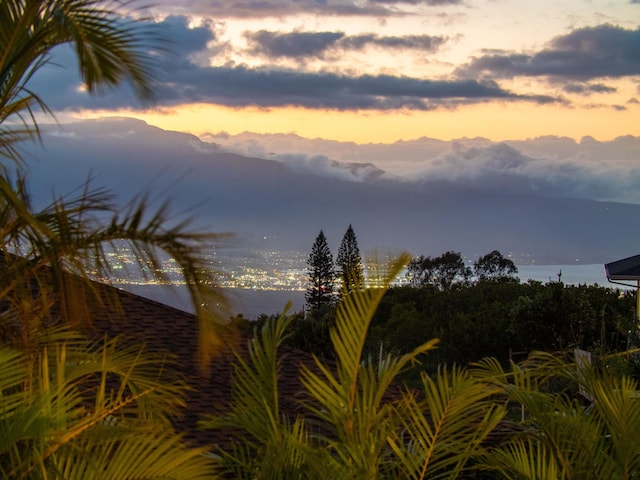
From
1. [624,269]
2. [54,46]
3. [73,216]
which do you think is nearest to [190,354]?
[54,46]

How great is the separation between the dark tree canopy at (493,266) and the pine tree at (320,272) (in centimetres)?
1004

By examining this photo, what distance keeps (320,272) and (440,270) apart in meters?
8.43

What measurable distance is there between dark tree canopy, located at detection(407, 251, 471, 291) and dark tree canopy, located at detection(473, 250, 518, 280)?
2.93ft

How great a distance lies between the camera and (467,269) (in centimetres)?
5381

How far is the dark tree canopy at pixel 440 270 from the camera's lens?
5269 cm

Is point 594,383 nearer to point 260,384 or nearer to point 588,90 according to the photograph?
point 260,384

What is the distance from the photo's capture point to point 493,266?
54219 mm

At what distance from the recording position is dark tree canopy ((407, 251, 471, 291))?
5269cm

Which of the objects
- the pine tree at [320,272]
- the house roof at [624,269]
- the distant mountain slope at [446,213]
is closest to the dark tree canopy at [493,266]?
the distant mountain slope at [446,213]

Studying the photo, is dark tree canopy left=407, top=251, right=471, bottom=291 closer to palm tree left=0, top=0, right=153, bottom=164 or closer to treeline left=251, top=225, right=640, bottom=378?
treeline left=251, top=225, right=640, bottom=378

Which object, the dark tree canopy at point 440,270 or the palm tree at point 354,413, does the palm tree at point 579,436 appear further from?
the dark tree canopy at point 440,270

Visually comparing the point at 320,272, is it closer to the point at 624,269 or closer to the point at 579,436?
the point at 624,269

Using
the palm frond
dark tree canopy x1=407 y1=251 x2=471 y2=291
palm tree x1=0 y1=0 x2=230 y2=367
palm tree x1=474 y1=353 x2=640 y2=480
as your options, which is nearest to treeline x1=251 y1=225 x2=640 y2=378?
dark tree canopy x1=407 y1=251 x2=471 y2=291

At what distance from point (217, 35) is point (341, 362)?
478cm
